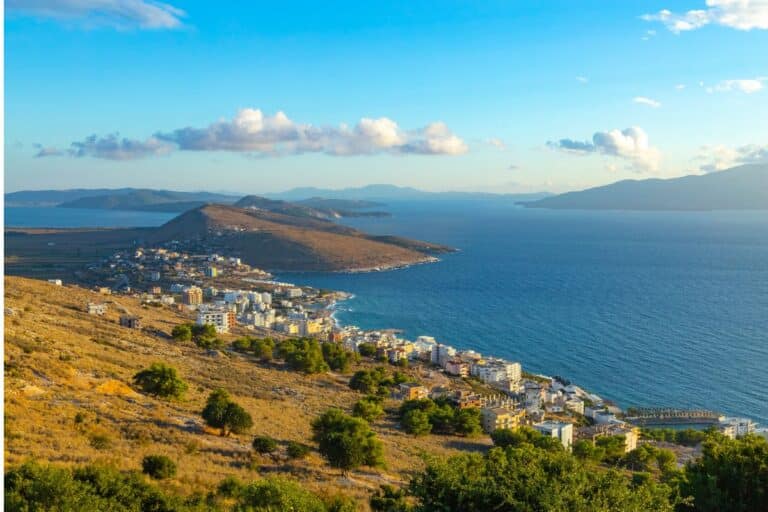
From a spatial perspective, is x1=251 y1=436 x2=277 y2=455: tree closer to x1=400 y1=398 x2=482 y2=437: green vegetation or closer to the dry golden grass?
the dry golden grass

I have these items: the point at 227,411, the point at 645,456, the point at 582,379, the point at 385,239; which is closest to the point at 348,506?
the point at 227,411

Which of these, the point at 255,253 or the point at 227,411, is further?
the point at 255,253

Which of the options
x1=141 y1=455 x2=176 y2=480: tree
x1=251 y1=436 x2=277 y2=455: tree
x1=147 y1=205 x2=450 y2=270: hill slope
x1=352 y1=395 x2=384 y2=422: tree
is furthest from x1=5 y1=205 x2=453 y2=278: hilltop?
x1=141 y1=455 x2=176 y2=480: tree

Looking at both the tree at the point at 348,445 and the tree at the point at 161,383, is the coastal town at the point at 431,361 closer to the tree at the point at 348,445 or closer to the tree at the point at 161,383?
the tree at the point at 348,445

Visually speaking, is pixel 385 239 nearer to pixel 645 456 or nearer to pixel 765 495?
pixel 645 456

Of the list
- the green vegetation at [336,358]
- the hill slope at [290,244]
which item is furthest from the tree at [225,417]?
the hill slope at [290,244]

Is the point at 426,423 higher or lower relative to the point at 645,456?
higher

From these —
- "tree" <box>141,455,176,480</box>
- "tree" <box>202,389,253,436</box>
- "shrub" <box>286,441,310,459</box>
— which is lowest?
"shrub" <box>286,441,310,459</box>
